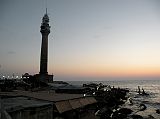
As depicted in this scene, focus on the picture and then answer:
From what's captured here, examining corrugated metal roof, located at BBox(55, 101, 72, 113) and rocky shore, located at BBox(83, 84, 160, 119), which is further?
rocky shore, located at BBox(83, 84, 160, 119)

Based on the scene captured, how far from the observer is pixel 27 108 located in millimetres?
12672

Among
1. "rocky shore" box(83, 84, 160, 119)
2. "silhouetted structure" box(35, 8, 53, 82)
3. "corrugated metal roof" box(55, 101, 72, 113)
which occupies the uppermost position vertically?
"silhouetted structure" box(35, 8, 53, 82)

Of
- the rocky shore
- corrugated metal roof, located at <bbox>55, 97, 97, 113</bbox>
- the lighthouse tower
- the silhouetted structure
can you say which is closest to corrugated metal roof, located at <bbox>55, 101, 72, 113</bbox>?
corrugated metal roof, located at <bbox>55, 97, 97, 113</bbox>

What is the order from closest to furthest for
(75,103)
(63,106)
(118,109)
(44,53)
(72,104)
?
(63,106)
(72,104)
(75,103)
(118,109)
(44,53)

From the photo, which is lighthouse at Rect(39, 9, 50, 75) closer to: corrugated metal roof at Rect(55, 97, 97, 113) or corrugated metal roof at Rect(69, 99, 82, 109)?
corrugated metal roof at Rect(55, 97, 97, 113)

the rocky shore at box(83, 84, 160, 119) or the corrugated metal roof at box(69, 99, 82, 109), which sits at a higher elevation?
the corrugated metal roof at box(69, 99, 82, 109)

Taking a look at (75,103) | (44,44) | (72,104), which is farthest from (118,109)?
(72,104)

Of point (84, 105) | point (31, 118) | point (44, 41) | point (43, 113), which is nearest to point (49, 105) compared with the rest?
point (43, 113)

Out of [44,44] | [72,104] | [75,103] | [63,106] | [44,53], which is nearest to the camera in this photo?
[63,106]

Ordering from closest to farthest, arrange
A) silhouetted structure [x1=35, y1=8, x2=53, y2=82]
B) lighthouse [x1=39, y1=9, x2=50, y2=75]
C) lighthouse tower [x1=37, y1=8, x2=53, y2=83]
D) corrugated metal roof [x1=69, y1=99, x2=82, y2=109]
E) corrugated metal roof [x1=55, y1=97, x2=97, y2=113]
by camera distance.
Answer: corrugated metal roof [x1=55, y1=97, x2=97, y2=113]
corrugated metal roof [x1=69, y1=99, x2=82, y2=109]
silhouetted structure [x1=35, y1=8, x2=53, y2=82]
lighthouse tower [x1=37, y1=8, x2=53, y2=83]
lighthouse [x1=39, y1=9, x2=50, y2=75]

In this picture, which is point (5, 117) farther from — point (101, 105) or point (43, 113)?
point (101, 105)

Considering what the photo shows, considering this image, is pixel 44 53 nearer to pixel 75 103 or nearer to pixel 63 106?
pixel 75 103

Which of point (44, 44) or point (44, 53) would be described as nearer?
point (44, 53)

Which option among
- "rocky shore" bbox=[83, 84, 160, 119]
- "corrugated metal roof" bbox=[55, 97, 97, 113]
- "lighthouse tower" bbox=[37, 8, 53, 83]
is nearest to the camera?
"corrugated metal roof" bbox=[55, 97, 97, 113]
